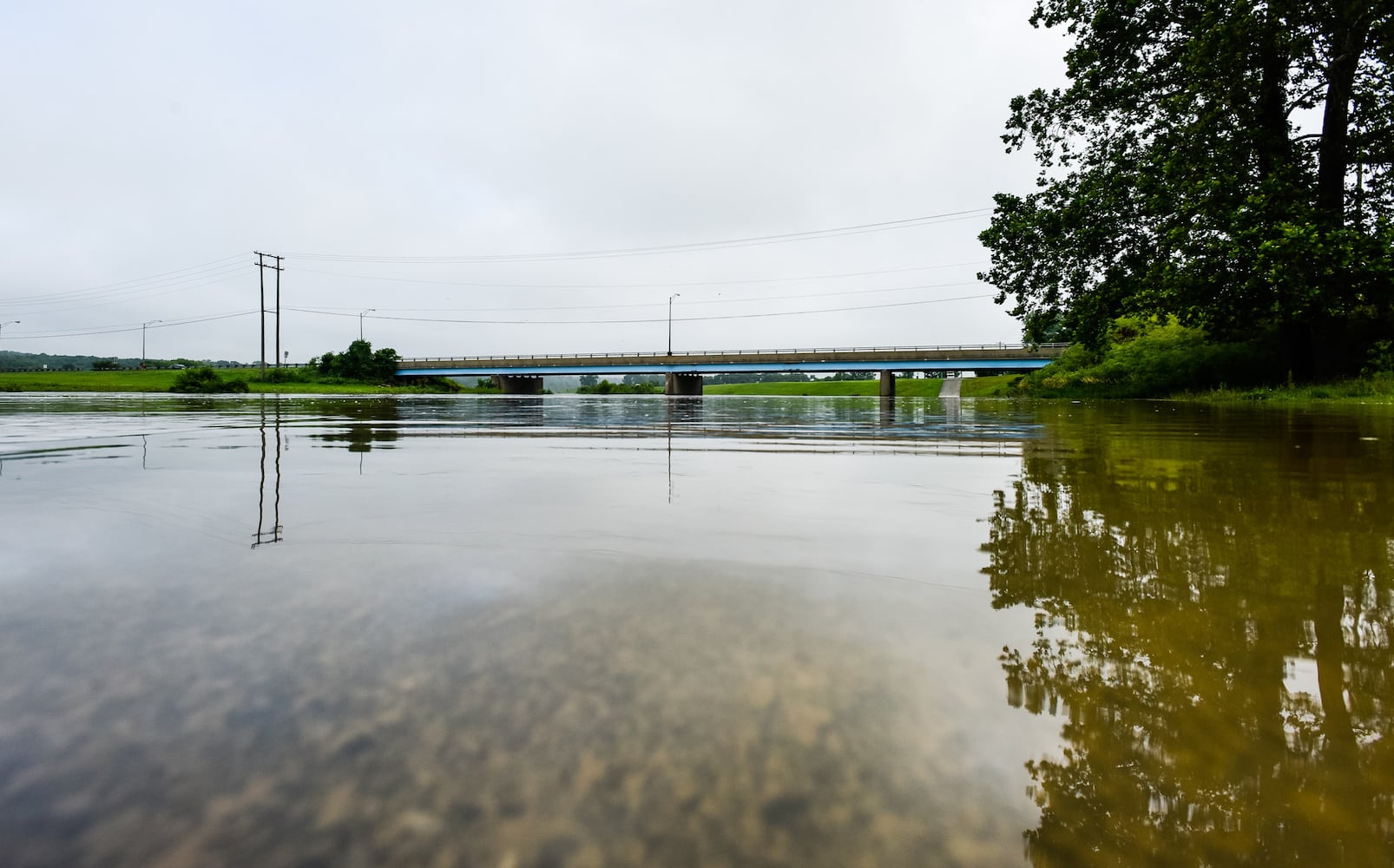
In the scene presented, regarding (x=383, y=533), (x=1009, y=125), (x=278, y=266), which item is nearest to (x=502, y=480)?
(x=383, y=533)

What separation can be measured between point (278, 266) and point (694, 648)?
74578 millimetres

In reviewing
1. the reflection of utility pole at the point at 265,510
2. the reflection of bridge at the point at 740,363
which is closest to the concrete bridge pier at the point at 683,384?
the reflection of bridge at the point at 740,363

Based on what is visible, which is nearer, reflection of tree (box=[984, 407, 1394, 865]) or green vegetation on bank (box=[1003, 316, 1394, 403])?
reflection of tree (box=[984, 407, 1394, 865])

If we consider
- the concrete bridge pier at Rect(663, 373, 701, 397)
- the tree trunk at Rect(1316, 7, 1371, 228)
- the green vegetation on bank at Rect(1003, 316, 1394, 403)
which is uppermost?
the tree trunk at Rect(1316, 7, 1371, 228)

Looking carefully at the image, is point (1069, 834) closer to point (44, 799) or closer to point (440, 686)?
point (440, 686)

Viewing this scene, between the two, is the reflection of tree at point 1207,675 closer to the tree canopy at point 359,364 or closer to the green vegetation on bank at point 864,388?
the green vegetation on bank at point 864,388

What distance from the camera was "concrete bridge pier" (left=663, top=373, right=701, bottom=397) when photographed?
285 feet

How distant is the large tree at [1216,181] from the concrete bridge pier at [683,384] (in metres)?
64.1

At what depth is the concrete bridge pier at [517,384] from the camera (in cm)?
9431

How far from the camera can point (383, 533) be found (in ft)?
10.1

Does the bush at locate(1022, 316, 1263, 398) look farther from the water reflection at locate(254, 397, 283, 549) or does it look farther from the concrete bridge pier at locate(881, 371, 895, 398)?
the concrete bridge pier at locate(881, 371, 895, 398)

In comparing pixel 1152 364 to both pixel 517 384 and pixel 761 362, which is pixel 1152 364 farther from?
pixel 517 384

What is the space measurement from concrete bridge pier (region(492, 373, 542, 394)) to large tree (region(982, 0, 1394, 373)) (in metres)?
78.9

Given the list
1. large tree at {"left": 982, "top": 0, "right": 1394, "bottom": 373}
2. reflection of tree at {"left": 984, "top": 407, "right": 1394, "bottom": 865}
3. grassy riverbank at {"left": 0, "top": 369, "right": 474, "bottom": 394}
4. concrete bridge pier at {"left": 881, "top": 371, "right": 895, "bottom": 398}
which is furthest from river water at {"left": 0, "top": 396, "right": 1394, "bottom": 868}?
concrete bridge pier at {"left": 881, "top": 371, "right": 895, "bottom": 398}
